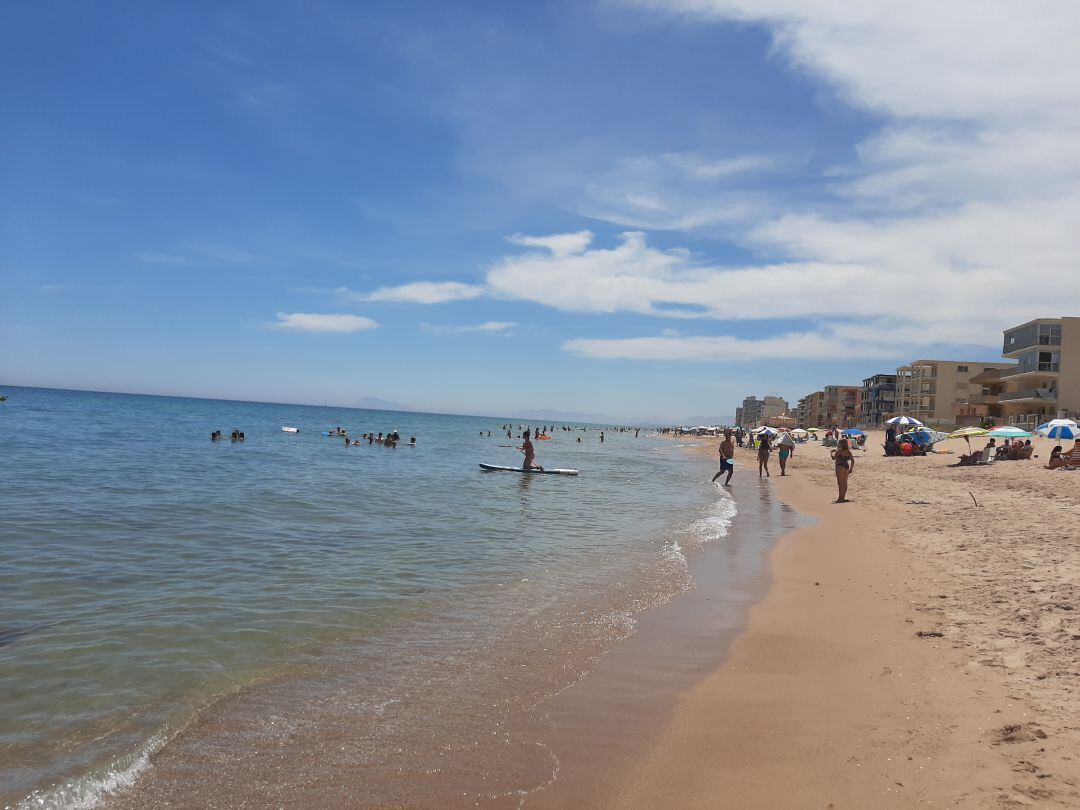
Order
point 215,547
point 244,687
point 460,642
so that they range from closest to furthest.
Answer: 1. point 244,687
2. point 460,642
3. point 215,547

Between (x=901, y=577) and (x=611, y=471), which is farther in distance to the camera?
(x=611, y=471)

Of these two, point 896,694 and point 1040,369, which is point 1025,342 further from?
point 896,694

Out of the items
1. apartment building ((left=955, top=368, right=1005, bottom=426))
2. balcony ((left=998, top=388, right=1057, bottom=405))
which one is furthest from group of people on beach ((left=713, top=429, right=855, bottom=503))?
apartment building ((left=955, top=368, right=1005, bottom=426))

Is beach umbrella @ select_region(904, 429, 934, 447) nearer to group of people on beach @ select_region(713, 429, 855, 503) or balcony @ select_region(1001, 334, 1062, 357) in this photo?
group of people on beach @ select_region(713, 429, 855, 503)

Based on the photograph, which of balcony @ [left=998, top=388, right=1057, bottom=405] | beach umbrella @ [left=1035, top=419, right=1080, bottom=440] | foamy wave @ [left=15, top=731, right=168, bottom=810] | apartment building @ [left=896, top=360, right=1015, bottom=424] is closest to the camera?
foamy wave @ [left=15, top=731, right=168, bottom=810]

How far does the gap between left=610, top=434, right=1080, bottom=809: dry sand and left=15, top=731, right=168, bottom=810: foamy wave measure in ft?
9.03

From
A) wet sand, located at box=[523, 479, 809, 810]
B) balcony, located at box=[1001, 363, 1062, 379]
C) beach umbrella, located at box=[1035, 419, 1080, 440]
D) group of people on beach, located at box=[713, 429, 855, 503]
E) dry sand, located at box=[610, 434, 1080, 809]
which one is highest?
balcony, located at box=[1001, 363, 1062, 379]

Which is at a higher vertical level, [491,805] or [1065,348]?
[1065,348]

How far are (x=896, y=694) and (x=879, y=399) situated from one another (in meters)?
112

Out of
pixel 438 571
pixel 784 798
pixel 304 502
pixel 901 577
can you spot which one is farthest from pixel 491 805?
pixel 304 502

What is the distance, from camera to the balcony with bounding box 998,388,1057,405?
185 ft

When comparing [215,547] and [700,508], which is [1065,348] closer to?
[700,508]

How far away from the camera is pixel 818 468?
115 ft

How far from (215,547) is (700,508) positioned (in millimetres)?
11676
